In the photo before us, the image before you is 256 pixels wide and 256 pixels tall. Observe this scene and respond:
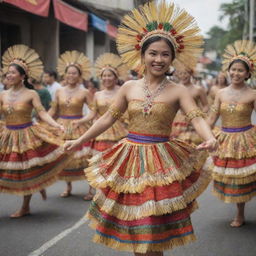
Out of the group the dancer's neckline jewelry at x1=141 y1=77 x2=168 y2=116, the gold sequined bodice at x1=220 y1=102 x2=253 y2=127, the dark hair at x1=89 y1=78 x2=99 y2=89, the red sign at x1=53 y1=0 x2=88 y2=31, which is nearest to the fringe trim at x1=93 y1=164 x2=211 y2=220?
the dancer's neckline jewelry at x1=141 y1=77 x2=168 y2=116

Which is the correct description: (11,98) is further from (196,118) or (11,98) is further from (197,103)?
(197,103)

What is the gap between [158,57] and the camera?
156 inches

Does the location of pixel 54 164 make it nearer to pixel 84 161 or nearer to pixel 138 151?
pixel 84 161

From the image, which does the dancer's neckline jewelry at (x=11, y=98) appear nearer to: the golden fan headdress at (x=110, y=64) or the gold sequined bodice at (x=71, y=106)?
the gold sequined bodice at (x=71, y=106)

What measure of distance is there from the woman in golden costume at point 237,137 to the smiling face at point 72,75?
2780mm

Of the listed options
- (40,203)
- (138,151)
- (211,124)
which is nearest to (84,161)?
(40,203)

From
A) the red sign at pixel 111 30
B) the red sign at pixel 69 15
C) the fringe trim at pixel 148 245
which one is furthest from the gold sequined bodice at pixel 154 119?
the red sign at pixel 111 30

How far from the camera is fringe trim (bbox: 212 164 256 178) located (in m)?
5.74

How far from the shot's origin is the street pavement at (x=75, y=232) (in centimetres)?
492

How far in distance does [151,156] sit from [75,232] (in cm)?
211

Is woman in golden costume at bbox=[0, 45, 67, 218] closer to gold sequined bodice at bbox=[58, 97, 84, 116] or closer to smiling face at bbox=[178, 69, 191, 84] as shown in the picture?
gold sequined bodice at bbox=[58, 97, 84, 116]

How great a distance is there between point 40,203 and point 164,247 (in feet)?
12.5

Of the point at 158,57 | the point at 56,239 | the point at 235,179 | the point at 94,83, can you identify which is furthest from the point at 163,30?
the point at 94,83

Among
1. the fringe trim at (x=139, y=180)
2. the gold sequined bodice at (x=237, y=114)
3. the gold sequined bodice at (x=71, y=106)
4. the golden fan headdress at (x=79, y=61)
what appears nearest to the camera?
the fringe trim at (x=139, y=180)
